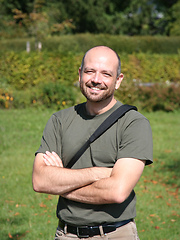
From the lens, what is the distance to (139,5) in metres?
50.1

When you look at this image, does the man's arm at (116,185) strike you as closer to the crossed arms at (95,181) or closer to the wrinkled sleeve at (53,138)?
the crossed arms at (95,181)

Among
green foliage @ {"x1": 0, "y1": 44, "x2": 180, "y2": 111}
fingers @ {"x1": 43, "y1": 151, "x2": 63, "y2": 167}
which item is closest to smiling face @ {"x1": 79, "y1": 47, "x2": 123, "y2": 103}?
fingers @ {"x1": 43, "y1": 151, "x2": 63, "y2": 167}

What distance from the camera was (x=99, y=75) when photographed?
262cm

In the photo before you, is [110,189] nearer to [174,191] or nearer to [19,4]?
[174,191]

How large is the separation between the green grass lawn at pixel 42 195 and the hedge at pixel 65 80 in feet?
6.64

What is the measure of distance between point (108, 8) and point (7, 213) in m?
47.8

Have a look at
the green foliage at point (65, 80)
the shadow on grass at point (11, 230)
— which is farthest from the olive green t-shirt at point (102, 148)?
the green foliage at point (65, 80)

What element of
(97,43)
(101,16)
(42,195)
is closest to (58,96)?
(42,195)

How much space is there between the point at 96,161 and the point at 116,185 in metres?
0.25

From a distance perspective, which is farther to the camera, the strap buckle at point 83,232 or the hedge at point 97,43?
the hedge at point 97,43

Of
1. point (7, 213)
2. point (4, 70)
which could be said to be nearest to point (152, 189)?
point (7, 213)

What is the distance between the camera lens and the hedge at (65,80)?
45.0ft

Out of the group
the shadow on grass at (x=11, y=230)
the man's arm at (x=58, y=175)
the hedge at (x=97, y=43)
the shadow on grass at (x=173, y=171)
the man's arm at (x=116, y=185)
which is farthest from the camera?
the hedge at (x=97, y=43)

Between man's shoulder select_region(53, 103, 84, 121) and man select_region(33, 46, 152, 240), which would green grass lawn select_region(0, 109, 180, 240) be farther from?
man's shoulder select_region(53, 103, 84, 121)
